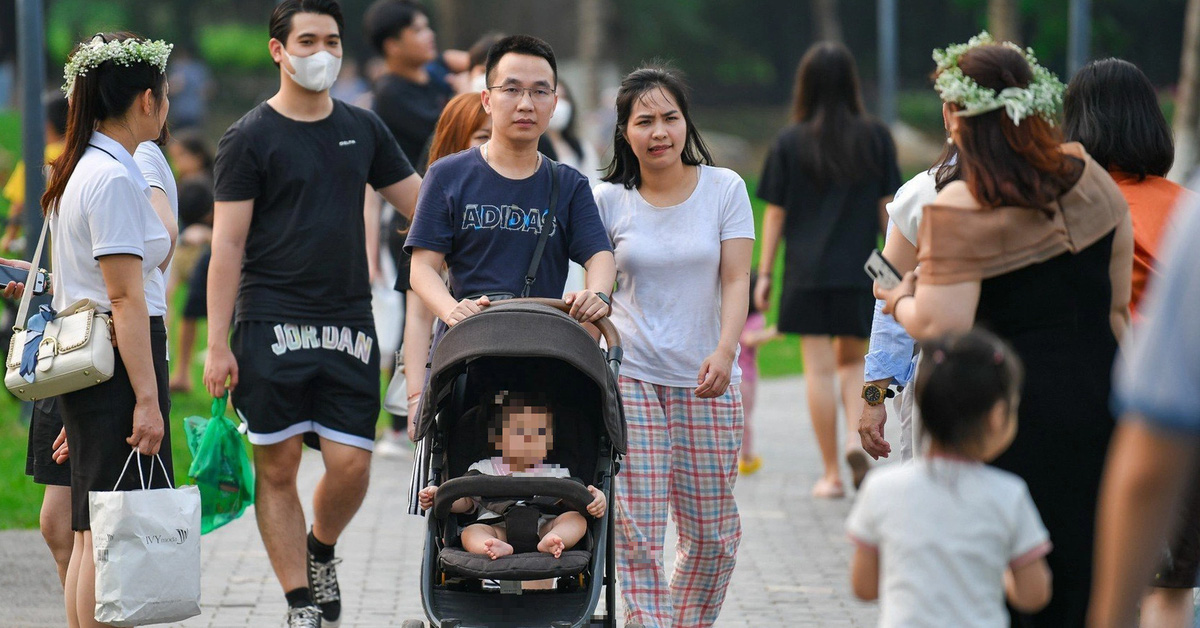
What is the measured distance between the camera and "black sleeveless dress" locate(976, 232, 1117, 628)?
364 centimetres

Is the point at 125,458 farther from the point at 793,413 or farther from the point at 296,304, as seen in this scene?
the point at 793,413

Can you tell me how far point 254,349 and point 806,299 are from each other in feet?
11.7

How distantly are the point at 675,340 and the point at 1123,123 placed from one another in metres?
1.57

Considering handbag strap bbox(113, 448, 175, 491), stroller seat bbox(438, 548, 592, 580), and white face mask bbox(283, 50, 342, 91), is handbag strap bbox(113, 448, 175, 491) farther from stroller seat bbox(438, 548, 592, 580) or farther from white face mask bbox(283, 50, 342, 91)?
white face mask bbox(283, 50, 342, 91)

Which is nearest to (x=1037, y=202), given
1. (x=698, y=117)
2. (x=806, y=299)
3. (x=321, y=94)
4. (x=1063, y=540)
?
(x=1063, y=540)

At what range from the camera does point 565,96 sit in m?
8.16

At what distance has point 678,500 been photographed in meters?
5.20

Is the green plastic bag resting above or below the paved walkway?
above

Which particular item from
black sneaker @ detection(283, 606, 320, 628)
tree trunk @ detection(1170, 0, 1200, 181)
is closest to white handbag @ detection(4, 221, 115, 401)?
black sneaker @ detection(283, 606, 320, 628)

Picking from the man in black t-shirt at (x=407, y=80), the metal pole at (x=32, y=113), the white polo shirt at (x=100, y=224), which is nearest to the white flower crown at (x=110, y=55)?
the white polo shirt at (x=100, y=224)

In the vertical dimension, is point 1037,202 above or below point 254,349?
above

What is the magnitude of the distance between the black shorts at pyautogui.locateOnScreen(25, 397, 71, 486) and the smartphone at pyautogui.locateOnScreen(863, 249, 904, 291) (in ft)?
8.34

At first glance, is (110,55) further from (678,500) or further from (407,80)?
(407,80)

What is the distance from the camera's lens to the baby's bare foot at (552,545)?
14.5 feet
